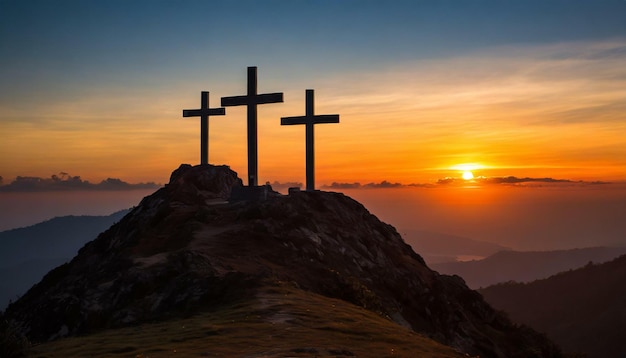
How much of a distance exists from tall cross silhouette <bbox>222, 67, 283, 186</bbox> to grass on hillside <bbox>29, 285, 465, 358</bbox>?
22008mm

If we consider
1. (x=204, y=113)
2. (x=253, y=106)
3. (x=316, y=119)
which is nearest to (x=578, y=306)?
(x=316, y=119)

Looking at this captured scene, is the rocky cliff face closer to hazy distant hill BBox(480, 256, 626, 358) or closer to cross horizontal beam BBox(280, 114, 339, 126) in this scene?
cross horizontal beam BBox(280, 114, 339, 126)

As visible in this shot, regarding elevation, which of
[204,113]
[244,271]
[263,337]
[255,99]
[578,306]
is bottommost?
[578,306]

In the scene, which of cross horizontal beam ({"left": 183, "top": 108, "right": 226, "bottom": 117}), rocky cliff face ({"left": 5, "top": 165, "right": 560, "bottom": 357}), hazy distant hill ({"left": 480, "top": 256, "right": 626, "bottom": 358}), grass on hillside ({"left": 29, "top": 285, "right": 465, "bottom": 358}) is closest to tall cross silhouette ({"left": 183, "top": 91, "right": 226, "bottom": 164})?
cross horizontal beam ({"left": 183, "top": 108, "right": 226, "bottom": 117})

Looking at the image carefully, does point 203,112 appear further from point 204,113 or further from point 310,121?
point 310,121

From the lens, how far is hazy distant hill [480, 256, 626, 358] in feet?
408

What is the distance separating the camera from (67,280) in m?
39.9

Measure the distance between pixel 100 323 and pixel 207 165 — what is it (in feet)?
91.8

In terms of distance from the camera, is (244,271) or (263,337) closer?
(263,337)

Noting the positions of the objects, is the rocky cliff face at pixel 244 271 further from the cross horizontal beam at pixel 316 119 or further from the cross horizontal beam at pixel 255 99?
the cross horizontal beam at pixel 255 99

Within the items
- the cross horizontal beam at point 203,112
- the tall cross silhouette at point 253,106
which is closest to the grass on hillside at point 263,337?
the tall cross silhouette at point 253,106

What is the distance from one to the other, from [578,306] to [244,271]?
13961 centimetres

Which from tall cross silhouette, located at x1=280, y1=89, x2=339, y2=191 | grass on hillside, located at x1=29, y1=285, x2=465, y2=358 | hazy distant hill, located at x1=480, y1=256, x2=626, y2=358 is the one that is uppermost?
tall cross silhouette, located at x1=280, y1=89, x2=339, y2=191

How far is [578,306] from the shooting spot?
6063 inches
